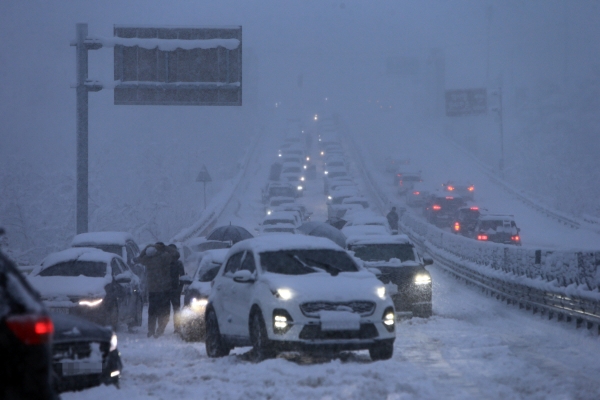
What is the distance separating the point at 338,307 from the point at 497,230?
27.0 meters

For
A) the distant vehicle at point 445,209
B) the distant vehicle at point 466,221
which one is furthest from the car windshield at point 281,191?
the distant vehicle at point 466,221

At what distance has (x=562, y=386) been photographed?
29.1 ft

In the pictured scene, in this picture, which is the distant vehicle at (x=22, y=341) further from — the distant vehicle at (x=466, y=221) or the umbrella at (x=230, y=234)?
the distant vehicle at (x=466, y=221)

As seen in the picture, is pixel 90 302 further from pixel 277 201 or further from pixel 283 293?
pixel 277 201

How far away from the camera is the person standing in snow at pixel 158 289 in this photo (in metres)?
15.1

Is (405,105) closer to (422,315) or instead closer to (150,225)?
(150,225)

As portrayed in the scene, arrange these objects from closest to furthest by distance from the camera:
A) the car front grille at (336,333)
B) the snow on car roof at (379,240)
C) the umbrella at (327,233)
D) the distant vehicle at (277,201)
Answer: the car front grille at (336,333) < the snow on car roof at (379,240) < the umbrella at (327,233) < the distant vehicle at (277,201)

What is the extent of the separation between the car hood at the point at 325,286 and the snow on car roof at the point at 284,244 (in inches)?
30.7

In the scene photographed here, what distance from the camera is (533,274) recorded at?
19.5 metres

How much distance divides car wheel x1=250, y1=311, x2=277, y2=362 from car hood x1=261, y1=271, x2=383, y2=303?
0.43 meters

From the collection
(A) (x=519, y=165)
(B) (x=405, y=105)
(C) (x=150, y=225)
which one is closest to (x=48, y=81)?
(B) (x=405, y=105)

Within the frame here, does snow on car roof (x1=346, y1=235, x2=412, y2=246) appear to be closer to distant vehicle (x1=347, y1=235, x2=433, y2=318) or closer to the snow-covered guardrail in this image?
distant vehicle (x1=347, y1=235, x2=433, y2=318)

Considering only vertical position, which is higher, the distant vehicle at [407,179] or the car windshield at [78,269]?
the distant vehicle at [407,179]

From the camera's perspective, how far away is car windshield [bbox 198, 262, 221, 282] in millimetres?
15672
